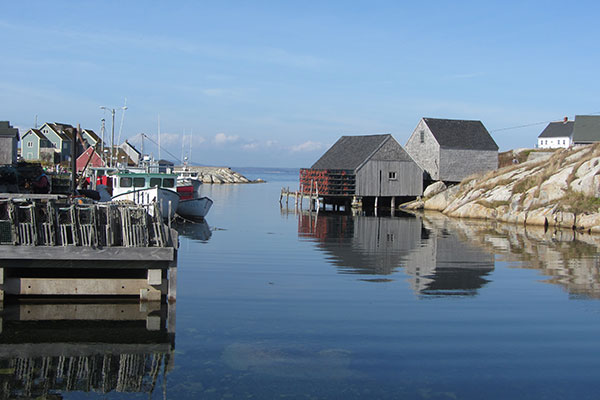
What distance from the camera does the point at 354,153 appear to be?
58125mm

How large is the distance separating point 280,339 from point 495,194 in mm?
38663

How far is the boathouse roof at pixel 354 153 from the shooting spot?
56.4 metres

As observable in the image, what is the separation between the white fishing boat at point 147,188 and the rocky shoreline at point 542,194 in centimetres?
2216

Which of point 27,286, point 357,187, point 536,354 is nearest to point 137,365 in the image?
point 27,286

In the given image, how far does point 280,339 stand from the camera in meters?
12.8

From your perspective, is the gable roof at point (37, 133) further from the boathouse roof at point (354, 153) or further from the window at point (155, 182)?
the window at point (155, 182)

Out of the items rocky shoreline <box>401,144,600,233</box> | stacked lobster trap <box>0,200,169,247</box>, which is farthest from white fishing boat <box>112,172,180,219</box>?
stacked lobster trap <box>0,200,169,247</box>

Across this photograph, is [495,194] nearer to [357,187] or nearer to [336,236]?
[357,187]

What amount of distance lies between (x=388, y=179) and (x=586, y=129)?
42153mm

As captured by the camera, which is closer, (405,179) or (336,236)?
(336,236)

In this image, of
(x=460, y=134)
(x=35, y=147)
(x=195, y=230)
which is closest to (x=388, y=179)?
(x=460, y=134)

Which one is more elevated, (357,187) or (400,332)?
(357,187)

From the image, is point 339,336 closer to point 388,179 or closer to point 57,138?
point 388,179

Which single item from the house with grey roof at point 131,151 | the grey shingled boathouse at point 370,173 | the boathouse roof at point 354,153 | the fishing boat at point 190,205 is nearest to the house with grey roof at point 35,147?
the house with grey roof at point 131,151
